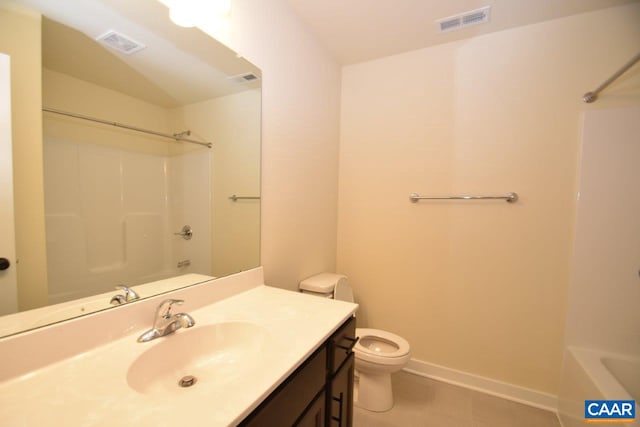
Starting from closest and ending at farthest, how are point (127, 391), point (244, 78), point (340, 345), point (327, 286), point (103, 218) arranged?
point (127, 391) → point (103, 218) → point (340, 345) → point (244, 78) → point (327, 286)

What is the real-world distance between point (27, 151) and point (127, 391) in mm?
646

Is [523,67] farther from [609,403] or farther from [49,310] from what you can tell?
[49,310]

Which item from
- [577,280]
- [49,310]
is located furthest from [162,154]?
[577,280]

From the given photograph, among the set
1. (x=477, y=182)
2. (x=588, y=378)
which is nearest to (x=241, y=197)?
(x=477, y=182)

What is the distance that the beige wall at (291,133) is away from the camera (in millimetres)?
1347

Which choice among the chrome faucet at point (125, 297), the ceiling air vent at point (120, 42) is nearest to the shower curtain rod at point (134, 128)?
the ceiling air vent at point (120, 42)

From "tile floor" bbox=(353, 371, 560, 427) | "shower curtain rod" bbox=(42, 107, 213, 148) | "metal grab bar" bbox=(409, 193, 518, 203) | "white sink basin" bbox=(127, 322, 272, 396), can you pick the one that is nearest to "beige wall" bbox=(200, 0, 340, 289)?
"shower curtain rod" bbox=(42, 107, 213, 148)

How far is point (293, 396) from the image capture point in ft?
2.35

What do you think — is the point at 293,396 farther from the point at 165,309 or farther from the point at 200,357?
the point at 165,309

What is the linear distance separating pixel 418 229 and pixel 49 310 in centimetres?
194

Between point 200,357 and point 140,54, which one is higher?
point 140,54

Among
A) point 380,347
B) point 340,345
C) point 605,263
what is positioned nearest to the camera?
A: point 340,345

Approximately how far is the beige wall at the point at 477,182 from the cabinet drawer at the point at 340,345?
3.50 ft

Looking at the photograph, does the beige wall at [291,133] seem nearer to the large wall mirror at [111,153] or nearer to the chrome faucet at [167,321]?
the large wall mirror at [111,153]
